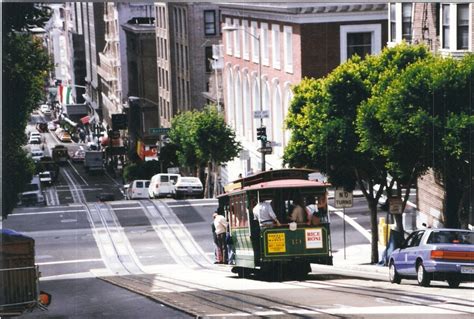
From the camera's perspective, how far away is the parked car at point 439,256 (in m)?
21.3

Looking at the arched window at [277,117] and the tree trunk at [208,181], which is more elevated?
the arched window at [277,117]

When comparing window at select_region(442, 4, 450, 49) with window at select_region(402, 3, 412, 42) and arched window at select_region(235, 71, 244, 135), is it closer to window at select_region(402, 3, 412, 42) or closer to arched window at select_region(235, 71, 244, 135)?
window at select_region(402, 3, 412, 42)

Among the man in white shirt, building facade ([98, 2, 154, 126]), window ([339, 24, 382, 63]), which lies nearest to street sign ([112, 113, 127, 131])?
building facade ([98, 2, 154, 126])

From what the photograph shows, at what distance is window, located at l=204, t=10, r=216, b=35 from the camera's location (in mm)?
23266

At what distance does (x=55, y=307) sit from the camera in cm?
2038

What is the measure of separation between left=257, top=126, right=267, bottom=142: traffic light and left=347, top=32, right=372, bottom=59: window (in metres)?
2.21

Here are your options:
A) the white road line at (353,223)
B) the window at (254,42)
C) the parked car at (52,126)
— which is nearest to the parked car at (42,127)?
the parked car at (52,126)

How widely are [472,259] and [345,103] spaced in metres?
5.83

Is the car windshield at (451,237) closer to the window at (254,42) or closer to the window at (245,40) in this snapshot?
the window at (254,42)

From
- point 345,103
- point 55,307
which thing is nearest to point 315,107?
point 345,103

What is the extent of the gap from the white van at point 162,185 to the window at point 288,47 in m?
3.15

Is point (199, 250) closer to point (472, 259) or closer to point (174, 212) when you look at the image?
point (174, 212)

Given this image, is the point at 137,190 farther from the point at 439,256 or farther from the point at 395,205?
the point at 439,256

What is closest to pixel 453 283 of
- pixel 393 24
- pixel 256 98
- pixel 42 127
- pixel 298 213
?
pixel 298 213
